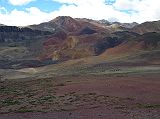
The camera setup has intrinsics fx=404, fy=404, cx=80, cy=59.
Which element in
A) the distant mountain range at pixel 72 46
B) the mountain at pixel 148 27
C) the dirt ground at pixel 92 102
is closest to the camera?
the dirt ground at pixel 92 102

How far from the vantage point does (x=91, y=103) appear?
95.4 ft

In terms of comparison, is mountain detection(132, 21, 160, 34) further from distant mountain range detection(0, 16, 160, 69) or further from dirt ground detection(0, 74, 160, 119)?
dirt ground detection(0, 74, 160, 119)

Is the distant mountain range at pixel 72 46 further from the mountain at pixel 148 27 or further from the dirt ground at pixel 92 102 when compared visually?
the dirt ground at pixel 92 102

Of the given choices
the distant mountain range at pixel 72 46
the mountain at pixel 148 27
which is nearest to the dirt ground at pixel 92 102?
the distant mountain range at pixel 72 46

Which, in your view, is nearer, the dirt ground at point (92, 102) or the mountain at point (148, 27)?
the dirt ground at point (92, 102)

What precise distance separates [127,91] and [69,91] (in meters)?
5.46

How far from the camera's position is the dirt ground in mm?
24156

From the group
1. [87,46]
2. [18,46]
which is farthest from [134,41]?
[18,46]

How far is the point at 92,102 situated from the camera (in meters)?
29.6

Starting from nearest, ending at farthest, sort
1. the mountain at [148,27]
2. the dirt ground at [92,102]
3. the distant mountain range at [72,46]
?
1. the dirt ground at [92,102]
2. the distant mountain range at [72,46]
3. the mountain at [148,27]

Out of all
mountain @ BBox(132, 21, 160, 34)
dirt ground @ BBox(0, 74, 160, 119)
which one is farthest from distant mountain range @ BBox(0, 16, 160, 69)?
dirt ground @ BBox(0, 74, 160, 119)

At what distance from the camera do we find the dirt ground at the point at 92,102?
24.2 m

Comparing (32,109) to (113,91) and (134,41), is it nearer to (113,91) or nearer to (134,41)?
(113,91)

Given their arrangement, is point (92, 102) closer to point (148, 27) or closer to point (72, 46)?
point (72, 46)
